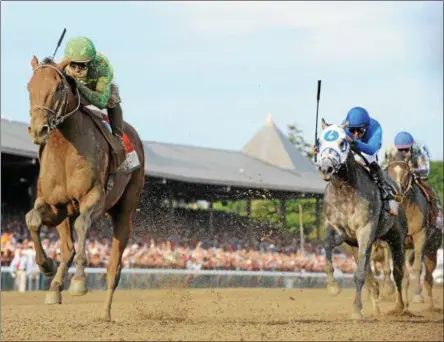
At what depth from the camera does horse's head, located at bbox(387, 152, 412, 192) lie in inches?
559

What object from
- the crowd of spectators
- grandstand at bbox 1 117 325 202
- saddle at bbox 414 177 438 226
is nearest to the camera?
saddle at bbox 414 177 438 226

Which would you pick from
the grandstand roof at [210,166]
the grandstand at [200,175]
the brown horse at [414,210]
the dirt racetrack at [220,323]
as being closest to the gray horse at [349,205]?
the dirt racetrack at [220,323]

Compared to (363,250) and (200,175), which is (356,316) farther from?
(200,175)

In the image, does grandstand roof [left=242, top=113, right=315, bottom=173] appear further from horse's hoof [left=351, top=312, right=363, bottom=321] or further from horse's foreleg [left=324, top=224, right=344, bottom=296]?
horse's hoof [left=351, top=312, right=363, bottom=321]

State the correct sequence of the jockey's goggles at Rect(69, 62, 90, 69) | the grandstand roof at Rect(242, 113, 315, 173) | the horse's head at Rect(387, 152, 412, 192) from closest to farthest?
the jockey's goggles at Rect(69, 62, 90, 69), the horse's head at Rect(387, 152, 412, 192), the grandstand roof at Rect(242, 113, 315, 173)

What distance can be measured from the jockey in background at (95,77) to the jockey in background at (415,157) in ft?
18.7

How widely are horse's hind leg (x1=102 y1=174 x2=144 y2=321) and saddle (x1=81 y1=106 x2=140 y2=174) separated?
0.36 metres

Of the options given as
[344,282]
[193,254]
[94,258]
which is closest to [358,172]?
[94,258]

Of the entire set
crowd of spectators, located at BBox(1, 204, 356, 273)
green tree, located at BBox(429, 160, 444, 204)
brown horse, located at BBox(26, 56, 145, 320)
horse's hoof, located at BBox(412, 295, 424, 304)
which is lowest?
horse's hoof, located at BBox(412, 295, 424, 304)

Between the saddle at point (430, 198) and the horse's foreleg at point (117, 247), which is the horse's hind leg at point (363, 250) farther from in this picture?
the saddle at point (430, 198)

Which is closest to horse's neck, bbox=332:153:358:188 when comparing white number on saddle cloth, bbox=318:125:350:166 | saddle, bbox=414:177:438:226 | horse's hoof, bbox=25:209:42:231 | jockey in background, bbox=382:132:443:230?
white number on saddle cloth, bbox=318:125:350:166

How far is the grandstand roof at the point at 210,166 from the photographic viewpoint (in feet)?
84.1

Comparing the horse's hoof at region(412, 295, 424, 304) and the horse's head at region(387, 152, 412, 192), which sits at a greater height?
the horse's head at region(387, 152, 412, 192)

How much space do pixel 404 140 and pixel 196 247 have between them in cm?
1261
